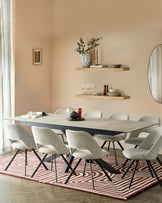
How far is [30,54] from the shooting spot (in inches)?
296

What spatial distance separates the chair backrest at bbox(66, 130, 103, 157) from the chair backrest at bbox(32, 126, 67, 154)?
0.70 feet

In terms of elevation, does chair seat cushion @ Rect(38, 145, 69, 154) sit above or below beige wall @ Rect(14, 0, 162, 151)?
below

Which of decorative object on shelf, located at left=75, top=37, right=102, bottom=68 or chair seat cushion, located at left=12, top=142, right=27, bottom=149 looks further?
decorative object on shelf, located at left=75, top=37, right=102, bottom=68

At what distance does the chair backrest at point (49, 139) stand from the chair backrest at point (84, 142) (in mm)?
214

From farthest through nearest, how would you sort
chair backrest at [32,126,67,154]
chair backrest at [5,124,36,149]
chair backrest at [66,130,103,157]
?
1. chair backrest at [5,124,36,149]
2. chair backrest at [32,126,67,154]
3. chair backrest at [66,130,103,157]

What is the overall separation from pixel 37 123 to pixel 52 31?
3.06m

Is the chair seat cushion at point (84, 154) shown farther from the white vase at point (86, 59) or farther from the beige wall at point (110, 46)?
the white vase at point (86, 59)

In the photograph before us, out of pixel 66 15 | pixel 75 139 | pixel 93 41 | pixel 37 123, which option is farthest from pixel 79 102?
pixel 75 139

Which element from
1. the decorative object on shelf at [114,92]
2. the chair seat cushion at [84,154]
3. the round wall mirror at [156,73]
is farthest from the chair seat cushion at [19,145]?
the round wall mirror at [156,73]

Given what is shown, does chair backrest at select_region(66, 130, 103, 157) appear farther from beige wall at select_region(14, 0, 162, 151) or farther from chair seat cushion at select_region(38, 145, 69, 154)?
beige wall at select_region(14, 0, 162, 151)

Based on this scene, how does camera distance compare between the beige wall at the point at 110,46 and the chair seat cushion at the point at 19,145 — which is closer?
the chair seat cushion at the point at 19,145

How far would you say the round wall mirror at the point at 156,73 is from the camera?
6.79 meters

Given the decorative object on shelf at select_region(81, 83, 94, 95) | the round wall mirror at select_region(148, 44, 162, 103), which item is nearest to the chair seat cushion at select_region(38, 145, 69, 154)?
the round wall mirror at select_region(148, 44, 162, 103)

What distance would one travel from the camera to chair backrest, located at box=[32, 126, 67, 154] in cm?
489
